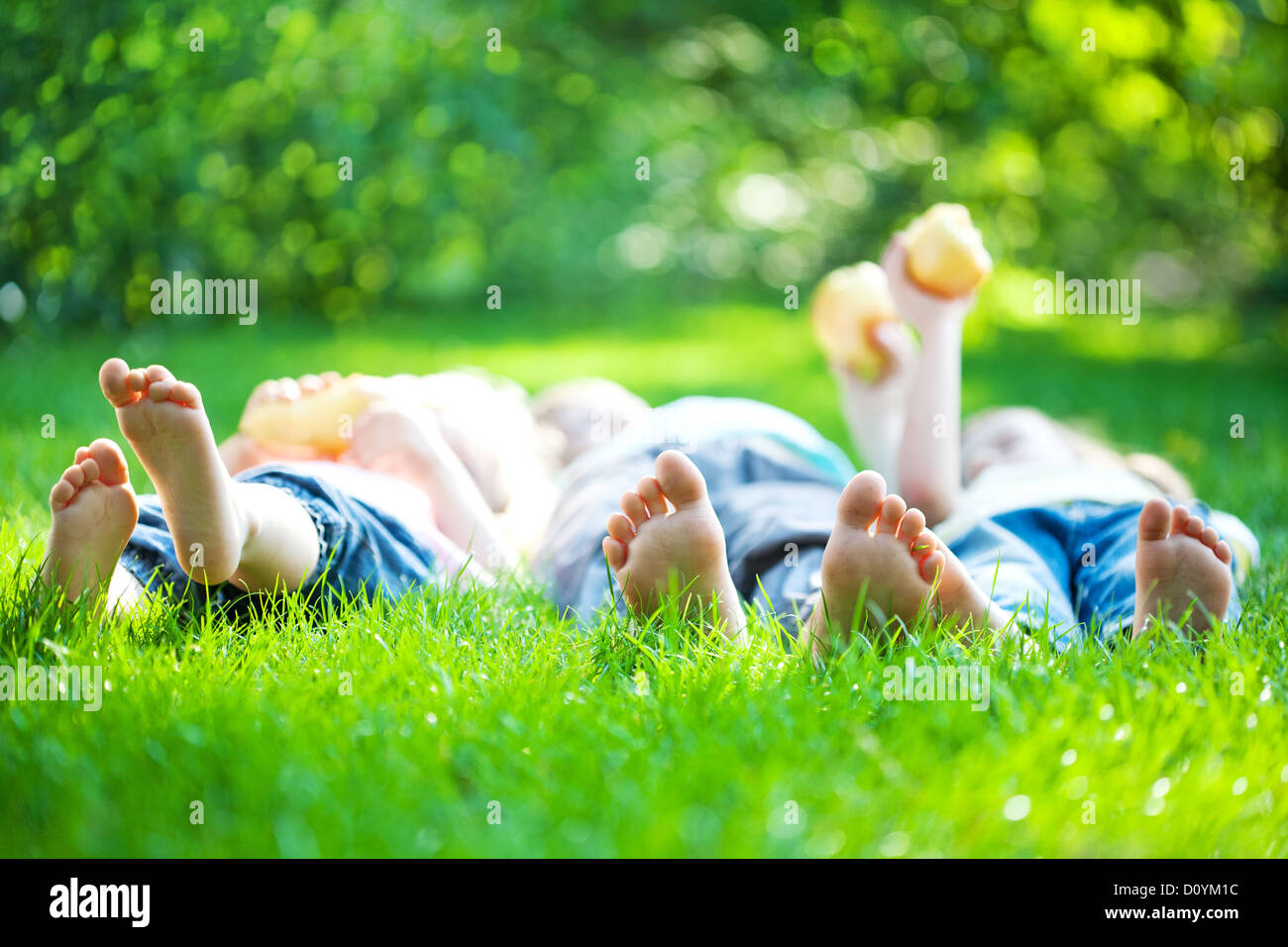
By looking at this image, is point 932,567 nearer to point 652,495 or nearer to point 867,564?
point 867,564

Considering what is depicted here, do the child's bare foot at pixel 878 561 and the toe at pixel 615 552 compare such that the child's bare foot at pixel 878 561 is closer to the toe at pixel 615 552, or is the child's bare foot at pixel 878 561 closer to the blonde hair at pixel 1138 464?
the toe at pixel 615 552

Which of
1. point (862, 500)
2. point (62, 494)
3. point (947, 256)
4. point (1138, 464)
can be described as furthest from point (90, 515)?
point (1138, 464)

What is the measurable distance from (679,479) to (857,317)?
53.4 inches

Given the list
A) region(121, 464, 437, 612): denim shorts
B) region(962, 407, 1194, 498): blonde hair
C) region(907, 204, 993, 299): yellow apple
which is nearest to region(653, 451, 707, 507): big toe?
region(121, 464, 437, 612): denim shorts

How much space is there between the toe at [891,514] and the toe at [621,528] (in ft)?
1.08

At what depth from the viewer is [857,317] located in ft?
8.55

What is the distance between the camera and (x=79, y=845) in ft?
2.99

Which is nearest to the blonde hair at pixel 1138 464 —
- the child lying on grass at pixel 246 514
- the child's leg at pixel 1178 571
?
the child's leg at pixel 1178 571

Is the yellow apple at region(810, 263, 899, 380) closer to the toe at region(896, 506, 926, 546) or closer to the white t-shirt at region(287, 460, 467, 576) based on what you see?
the white t-shirt at region(287, 460, 467, 576)

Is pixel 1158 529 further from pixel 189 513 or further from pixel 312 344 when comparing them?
pixel 312 344

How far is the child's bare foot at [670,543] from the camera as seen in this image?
4.61 ft

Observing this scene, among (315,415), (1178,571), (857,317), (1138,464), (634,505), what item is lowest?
(1178,571)

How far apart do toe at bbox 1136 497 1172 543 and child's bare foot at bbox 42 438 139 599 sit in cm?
134

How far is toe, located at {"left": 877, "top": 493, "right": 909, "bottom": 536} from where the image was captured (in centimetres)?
132
